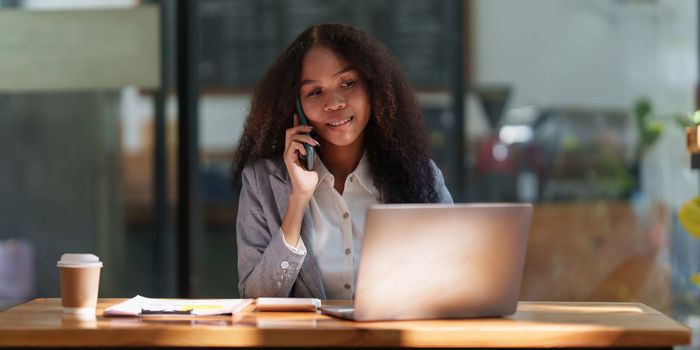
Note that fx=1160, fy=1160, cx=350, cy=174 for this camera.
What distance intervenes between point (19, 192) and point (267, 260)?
8.15ft

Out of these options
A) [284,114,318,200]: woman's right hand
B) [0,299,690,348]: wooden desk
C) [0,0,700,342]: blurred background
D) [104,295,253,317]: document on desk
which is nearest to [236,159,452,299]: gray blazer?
[284,114,318,200]: woman's right hand

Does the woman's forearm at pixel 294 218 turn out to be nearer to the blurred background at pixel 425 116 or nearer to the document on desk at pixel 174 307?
the document on desk at pixel 174 307

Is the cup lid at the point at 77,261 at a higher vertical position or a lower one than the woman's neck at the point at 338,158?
lower

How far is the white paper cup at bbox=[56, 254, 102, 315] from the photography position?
2.52m

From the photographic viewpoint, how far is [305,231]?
3.09m

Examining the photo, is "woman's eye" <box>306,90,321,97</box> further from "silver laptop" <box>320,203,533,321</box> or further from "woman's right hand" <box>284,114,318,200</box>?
"silver laptop" <box>320,203,533,321</box>

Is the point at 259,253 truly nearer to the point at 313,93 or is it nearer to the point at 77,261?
the point at 313,93

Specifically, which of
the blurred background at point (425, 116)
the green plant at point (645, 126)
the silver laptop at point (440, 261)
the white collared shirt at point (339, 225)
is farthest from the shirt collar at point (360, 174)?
the green plant at point (645, 126)

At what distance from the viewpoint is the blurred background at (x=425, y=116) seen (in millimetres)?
4910

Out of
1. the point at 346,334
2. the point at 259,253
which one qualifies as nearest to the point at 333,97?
the point at 259,253

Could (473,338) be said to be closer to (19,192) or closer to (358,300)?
(358,300)

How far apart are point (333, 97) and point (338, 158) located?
0.22 meters

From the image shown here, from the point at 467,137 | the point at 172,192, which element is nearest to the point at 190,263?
the point at 172,192

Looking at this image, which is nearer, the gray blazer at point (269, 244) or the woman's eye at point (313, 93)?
the gray blazer at point (269, 244)
